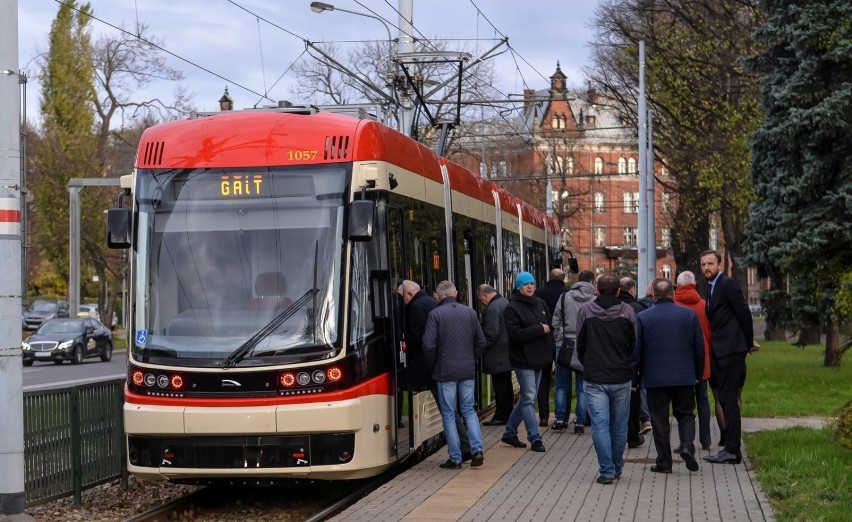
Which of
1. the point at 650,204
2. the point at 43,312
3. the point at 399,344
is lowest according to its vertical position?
the point at 43,312

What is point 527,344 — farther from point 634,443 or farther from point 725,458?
point 725,458

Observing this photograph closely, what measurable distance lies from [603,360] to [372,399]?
1.86 m

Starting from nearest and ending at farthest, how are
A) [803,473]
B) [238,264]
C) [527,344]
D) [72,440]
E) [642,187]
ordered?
[238,264]
[72,440]
[803,473]
[527,344]
[642,187]

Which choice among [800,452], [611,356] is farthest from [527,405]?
[800,452]

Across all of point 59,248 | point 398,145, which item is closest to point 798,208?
point 398,145

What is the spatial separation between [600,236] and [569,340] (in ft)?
333

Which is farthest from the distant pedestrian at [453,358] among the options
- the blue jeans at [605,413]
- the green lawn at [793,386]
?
the green lawn at [793,386]

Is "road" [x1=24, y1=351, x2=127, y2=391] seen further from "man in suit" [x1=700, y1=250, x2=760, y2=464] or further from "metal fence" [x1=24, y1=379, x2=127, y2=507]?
"man in suit" [x1=700, y1=250, x2=760, y2=464]

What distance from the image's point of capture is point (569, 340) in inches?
600

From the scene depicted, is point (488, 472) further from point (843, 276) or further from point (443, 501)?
point (843, 276)

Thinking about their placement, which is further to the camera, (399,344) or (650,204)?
(650,204)

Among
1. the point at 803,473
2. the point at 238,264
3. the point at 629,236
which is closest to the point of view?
the point at 238,264

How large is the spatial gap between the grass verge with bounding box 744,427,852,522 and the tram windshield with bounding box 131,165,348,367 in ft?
12.0

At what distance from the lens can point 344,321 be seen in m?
11.1
